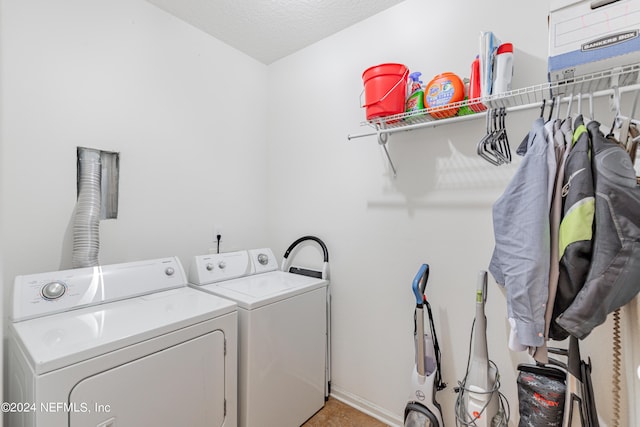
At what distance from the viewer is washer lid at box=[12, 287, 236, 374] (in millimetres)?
976

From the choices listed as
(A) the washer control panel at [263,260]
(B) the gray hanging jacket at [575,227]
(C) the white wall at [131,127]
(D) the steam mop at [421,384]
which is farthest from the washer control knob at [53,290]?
(B) the gray hanging jacket at [575,227]

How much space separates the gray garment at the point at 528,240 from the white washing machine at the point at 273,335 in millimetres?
1143

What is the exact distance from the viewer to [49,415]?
914 millimetres

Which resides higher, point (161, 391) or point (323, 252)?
point (323, 252)

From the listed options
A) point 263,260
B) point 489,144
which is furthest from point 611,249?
point 263,260

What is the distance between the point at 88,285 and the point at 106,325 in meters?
0.36

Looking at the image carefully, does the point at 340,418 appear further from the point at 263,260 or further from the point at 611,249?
the point at 611,249

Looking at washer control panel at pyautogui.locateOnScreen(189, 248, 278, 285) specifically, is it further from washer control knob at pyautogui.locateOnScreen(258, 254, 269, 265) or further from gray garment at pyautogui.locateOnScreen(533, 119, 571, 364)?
gray garment at pyautogui.locateOnScreen(533, 119, 571, 364)

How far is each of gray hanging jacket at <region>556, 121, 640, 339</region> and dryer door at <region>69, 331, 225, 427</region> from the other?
4.53ft

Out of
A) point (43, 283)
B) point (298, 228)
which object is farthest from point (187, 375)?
point (298, 228)

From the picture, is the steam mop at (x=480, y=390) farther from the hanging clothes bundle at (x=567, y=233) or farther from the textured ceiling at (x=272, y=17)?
the textured ceiling at (x=272, y=17)

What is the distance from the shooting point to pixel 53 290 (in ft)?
4.29

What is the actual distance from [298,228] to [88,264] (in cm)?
137

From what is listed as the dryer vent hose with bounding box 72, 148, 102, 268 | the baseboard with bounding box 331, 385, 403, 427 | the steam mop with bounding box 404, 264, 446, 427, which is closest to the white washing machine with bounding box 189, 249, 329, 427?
the baseboard with bounding box 331, 385, 403, 427
